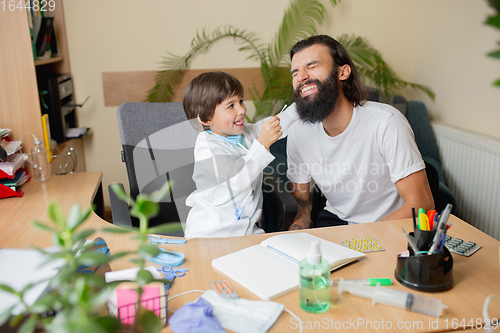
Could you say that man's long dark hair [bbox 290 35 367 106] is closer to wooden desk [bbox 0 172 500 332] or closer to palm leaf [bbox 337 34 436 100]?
wooden desk [bbox 0 172 500 332]

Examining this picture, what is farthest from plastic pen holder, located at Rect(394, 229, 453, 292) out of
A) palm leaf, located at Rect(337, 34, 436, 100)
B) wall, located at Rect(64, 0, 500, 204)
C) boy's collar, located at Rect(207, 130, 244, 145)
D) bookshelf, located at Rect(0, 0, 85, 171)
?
palm leaf, located at Rect(337, 34, 436, 100)

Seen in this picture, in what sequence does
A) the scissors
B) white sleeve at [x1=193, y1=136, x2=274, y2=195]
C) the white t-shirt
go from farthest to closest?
the white t-shirt
white sleeve at [x1=193, y1=136, x2=274, y2=195]
the scissors

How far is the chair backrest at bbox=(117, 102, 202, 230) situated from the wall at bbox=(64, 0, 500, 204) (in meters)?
1.15

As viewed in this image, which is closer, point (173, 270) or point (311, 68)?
point (173, 270)

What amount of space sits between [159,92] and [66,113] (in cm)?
63

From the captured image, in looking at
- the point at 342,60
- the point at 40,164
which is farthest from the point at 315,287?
the point at 40,164

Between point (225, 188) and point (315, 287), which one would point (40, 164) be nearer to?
point (225, 188)

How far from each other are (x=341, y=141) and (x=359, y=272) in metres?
0.80

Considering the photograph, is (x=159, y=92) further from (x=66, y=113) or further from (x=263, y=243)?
(x=263, y=243)

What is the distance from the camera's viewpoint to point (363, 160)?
5.39 feet

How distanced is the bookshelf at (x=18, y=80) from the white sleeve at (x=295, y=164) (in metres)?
1.18

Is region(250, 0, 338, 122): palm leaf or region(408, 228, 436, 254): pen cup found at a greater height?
region(250, 0, 338, 122): palm leaf

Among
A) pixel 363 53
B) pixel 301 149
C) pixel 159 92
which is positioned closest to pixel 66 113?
pixel 159 92

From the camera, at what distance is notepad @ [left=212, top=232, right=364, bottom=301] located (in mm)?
899
